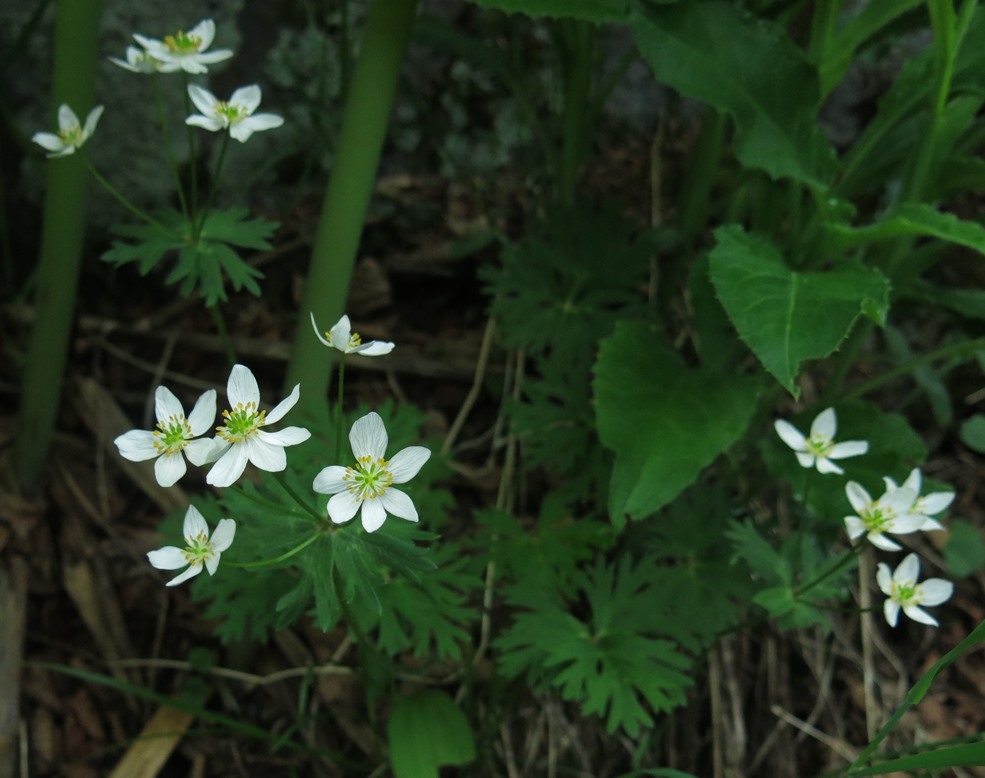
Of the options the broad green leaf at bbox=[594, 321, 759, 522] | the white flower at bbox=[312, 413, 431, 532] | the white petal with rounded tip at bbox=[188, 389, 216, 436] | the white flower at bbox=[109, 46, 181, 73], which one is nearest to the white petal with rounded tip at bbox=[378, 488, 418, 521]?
the white flower at bbox=[312, 413, 431, 532]

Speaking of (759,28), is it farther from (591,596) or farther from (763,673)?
(763,673)

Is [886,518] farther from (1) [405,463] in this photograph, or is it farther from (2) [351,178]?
(2) [351,178]

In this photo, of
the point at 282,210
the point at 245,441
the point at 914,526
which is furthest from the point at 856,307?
the point at 282,210

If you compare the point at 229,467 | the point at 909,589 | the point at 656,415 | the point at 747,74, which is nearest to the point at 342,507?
the point at 229,467

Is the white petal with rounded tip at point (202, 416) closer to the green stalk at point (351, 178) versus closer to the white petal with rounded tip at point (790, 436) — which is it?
the green stalk at point (351, 178)

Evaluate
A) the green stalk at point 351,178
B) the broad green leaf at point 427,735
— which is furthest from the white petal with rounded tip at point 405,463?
the broad green leaf at point 427,735

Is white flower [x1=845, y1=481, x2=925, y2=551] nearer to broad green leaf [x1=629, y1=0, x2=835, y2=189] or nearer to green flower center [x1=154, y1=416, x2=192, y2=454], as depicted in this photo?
broad green leaf [x1=629, y1=0, x2=835, y2=189]
